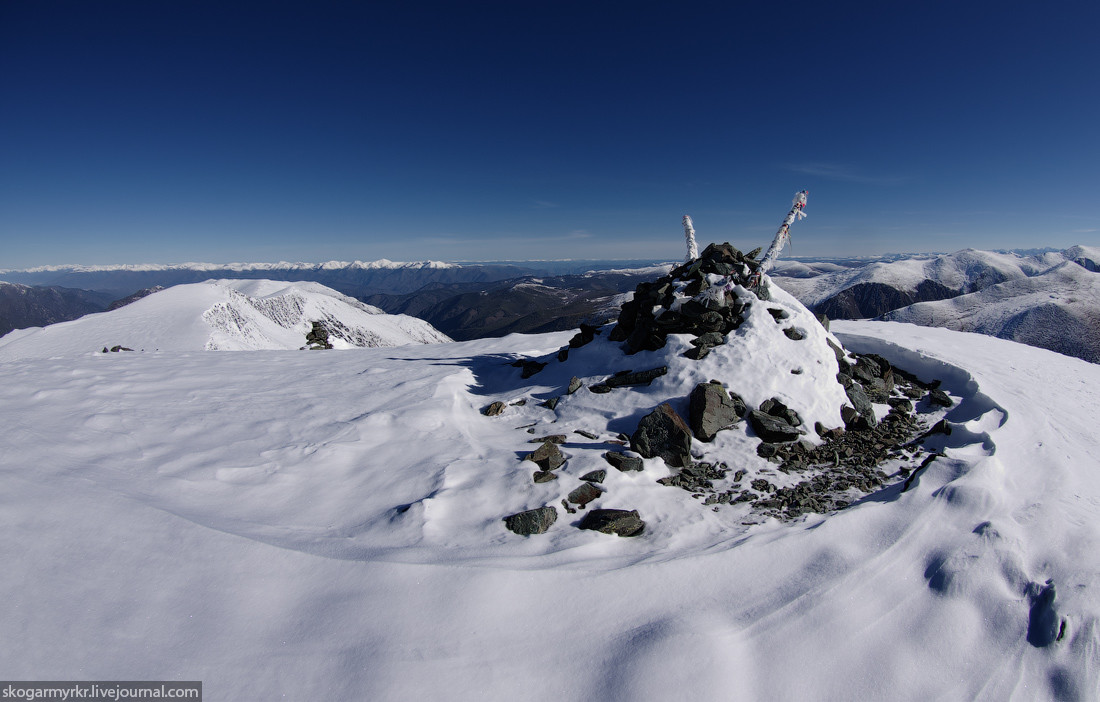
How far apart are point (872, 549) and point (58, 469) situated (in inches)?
561

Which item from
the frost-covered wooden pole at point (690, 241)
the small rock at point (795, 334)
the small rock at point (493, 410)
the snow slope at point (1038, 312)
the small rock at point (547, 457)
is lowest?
the snow slope at point (1038, 312)

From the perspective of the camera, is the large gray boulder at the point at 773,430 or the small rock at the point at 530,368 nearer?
the large gray boulder at the point at 773,430

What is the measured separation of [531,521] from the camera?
7836mm

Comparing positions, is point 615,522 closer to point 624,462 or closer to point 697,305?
point 624,462

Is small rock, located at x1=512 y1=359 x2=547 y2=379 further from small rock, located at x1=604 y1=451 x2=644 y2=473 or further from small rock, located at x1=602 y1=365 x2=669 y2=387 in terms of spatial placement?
small rock, located at x1=604 y1=451 x2=644 y2=473

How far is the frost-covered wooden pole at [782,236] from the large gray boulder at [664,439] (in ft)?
31.9

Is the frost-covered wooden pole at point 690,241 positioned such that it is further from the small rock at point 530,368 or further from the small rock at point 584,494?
the small rock at point 584,494

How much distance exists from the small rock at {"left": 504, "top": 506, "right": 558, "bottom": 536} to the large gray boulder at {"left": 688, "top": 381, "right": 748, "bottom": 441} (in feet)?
17.0

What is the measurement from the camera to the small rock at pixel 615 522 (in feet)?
25.7

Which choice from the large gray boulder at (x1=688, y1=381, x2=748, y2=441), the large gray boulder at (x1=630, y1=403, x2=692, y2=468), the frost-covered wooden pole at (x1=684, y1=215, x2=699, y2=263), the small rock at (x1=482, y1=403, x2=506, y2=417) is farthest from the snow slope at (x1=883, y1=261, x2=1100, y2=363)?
the small rock at (x1=482, y1=403, x2=506, y2=417)

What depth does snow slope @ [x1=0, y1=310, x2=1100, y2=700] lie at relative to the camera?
16.3 ft

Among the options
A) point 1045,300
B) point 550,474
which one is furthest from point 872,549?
point 1045,300

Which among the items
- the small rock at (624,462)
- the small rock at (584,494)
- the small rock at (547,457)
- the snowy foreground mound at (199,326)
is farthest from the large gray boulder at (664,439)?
the snowy foreground mound at (199,326)

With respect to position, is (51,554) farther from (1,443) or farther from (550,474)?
(550,474)
